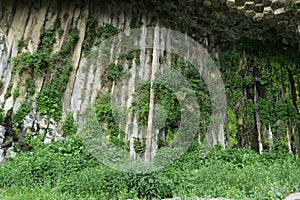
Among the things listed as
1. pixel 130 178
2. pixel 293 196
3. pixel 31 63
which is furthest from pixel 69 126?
pixel 293 196

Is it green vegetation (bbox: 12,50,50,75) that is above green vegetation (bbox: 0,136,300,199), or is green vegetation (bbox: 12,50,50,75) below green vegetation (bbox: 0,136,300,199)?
above

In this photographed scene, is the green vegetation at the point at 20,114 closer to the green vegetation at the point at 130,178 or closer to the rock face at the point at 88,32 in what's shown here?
the rock face at the point at 88,32

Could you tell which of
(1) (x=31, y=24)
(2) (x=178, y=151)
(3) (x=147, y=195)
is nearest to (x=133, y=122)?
(2) (x=178, y=151)

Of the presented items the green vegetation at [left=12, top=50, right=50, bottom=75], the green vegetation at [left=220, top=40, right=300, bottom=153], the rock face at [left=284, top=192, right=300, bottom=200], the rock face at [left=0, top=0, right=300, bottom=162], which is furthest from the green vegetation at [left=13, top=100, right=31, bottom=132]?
the rock face at [left=284, top=192, right=300, bottom=200]

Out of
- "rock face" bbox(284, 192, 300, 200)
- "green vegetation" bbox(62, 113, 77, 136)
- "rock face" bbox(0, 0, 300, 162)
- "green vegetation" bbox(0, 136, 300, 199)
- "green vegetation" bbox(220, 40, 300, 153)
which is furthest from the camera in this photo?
"green vegetation" bbox(220, 40, 300, 153)

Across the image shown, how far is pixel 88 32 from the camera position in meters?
8.39

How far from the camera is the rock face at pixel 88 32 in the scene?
24.1 ft

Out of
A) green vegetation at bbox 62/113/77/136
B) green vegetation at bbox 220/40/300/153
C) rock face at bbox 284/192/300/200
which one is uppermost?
green vegetation at bbox 220/40/300/153

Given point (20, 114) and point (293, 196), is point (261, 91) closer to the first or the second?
point (293, 196)

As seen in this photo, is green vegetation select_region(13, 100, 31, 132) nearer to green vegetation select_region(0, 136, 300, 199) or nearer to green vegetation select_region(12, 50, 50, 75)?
green vegetation select_region(0, 136, 300, 199)

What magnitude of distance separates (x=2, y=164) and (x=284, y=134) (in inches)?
229

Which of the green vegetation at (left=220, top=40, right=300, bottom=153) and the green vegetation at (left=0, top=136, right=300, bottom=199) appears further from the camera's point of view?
the green vegetation at (left=220, top=40, right=300, bottom=153)

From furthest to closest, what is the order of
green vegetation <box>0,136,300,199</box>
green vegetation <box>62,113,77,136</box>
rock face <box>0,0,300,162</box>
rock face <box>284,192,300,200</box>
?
1. green vegetation <box>62,113,77,136</box>
2. rock face <box>0,0,300,162</box>
3. green vegetation <box>0,136,300,199</box>
4. rock face <box>284,192,300,200</box>

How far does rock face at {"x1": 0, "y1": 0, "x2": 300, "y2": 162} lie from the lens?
733 centimetres
